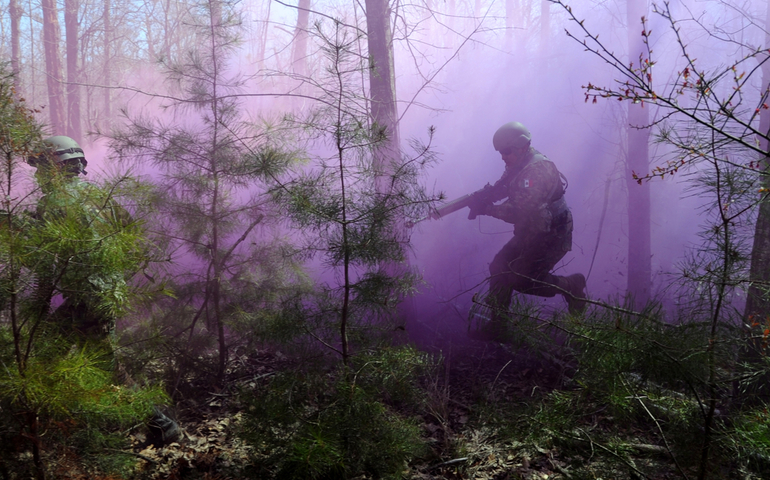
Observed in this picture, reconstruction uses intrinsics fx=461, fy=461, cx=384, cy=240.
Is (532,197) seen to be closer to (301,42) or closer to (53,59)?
(301,42)

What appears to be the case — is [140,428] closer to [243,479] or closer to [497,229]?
[243,479]

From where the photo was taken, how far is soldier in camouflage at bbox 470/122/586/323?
13.8ft

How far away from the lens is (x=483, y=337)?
4.17m

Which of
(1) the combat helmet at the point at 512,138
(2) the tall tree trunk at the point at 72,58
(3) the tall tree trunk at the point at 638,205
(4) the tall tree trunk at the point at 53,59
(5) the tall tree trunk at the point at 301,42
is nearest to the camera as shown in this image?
(1) the combat helmet at the point at 512,138

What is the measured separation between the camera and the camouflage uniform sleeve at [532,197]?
13.7ft

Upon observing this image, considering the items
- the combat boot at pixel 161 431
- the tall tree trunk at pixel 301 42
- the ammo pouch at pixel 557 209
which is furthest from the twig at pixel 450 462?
the tall tree trunk at pixel 301 42

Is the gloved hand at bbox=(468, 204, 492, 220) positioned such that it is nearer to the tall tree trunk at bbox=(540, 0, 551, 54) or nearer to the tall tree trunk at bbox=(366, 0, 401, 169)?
the tall tree trunk at bbox=(366, 0, 401, 169)

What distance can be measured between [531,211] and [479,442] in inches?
82.2

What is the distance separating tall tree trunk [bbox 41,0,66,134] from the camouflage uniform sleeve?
8.73 metres

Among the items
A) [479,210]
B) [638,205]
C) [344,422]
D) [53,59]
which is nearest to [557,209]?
[479,210]

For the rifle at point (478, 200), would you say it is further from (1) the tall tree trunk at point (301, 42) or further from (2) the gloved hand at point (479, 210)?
(1) the tall tree trunk at point (301, 42)

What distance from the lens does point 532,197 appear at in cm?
419

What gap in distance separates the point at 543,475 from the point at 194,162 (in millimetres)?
3430

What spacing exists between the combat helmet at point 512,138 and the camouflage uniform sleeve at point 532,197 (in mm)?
238
